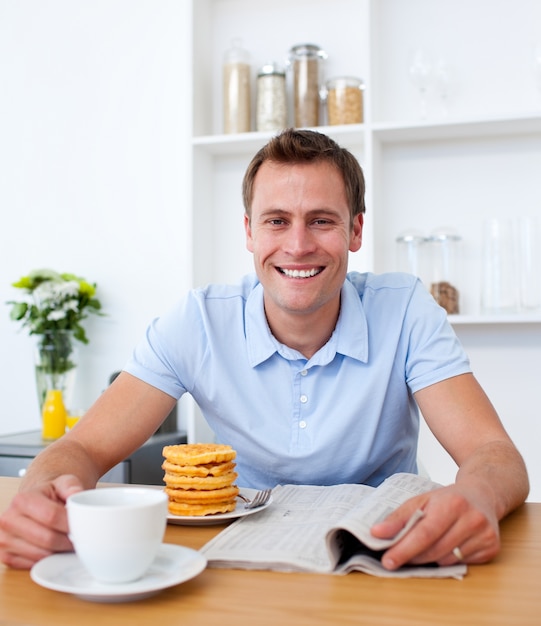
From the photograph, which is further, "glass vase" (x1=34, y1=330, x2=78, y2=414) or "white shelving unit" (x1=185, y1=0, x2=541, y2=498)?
"glass vase" (x1=34, y1=330, x2=78, y2=414)

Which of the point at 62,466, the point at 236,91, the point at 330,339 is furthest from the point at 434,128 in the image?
the point at 62,466

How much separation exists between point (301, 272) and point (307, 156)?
22 centimetres

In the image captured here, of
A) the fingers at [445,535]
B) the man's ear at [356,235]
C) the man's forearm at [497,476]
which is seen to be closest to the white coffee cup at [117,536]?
the fingers at [445,535]

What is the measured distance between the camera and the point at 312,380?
145 cm

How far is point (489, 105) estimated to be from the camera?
8.16 feet

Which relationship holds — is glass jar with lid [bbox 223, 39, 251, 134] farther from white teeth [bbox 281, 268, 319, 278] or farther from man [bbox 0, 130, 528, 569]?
white teeth [bbox 281, 268, 319, 278]

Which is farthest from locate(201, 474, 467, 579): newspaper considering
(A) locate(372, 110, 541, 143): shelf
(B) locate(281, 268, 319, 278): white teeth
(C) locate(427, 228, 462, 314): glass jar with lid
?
(A) locate(372, 110, 541, 143): shelf

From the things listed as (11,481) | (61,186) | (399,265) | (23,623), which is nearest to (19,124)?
(61,186)

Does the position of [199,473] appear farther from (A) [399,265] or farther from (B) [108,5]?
(B) [108,5]

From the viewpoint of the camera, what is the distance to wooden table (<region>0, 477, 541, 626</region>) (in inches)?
26.9

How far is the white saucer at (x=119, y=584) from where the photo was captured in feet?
2.33

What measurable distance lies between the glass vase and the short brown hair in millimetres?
1308

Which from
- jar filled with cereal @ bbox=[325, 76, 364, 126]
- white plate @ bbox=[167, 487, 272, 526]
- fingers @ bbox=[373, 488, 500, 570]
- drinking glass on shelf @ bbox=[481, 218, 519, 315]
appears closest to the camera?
fingers @ bbox=[373, 488, 500, 570]

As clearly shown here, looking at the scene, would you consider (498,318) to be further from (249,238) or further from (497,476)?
(497,476)
